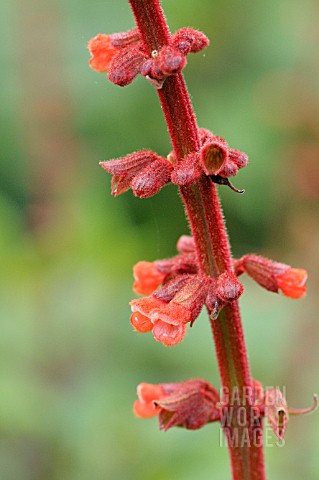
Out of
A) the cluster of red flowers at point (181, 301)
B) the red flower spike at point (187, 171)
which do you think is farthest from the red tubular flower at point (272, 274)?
the red flower spike at point (187, 171)

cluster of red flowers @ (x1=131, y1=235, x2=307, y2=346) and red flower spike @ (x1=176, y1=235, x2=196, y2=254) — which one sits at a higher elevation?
red flower spike @ (x1=176, y1=235, x2=196, y2=254)

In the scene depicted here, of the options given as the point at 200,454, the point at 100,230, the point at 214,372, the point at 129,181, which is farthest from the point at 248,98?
the point at 129,181

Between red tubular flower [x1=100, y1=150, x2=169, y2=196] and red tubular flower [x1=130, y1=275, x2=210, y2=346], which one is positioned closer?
red tubular flower [x1=130, y1=275, x2=210, y2=346]

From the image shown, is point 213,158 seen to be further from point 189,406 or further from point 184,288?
point 189,406

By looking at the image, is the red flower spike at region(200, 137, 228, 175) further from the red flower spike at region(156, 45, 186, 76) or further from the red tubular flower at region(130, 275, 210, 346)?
the red tubular flower at region(130, 275, 210, 346)

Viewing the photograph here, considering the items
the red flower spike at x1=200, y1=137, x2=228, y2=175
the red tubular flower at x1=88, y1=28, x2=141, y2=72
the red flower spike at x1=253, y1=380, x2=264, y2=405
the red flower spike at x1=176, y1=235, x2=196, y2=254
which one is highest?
the red tubular flower at x1=88, y1=28, x2=141, y2=72

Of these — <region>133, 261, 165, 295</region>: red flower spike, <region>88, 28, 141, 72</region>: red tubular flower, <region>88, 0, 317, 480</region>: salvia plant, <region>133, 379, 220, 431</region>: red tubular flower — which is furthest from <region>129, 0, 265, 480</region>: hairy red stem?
<region>133, 261, 165, 295</region>: red flower spike

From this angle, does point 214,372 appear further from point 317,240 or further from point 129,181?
point 129,181
